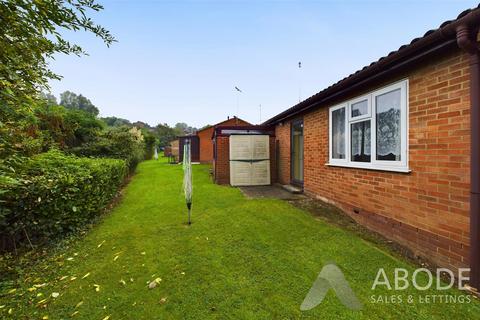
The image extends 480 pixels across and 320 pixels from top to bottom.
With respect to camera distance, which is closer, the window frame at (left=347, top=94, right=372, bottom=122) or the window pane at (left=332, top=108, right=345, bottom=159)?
the window frame at (left=347, top=94, right=372, bottom=122)

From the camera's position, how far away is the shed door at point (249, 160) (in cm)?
1050

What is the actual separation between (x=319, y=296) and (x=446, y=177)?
2.53 meters

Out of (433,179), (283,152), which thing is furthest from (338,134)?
(283,152)

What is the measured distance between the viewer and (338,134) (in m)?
6.09

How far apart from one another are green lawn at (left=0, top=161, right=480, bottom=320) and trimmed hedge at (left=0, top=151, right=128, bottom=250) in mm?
458

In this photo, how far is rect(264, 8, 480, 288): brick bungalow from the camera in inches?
114

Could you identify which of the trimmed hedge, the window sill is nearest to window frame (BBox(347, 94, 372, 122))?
the window sill

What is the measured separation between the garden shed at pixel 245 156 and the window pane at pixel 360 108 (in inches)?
219

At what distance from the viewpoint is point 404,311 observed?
2.46 meters

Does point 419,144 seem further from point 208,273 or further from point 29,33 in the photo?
point 29,33

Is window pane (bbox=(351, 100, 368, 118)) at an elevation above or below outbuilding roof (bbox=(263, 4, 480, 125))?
below

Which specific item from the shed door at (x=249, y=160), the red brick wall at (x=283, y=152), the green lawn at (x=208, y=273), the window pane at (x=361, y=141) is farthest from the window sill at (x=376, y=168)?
the shed door at (x=249, y=160)

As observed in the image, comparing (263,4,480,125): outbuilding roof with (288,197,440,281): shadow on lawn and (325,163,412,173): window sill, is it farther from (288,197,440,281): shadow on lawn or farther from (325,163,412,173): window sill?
(288,197,440,281): shadow on lawn

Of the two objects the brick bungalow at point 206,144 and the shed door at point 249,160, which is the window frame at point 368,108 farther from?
the brick bungalow at point 206,144
